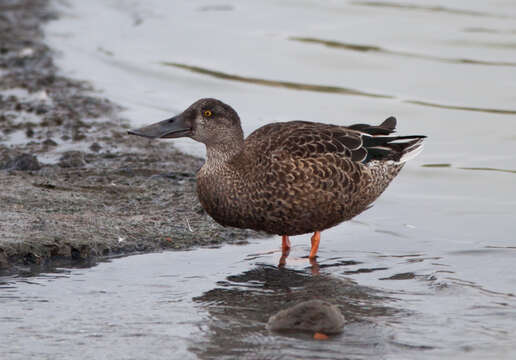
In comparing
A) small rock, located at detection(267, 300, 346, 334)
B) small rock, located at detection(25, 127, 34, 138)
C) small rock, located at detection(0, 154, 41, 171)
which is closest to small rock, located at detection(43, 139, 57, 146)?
small rock, located at detection(25, 127, 34, 138)

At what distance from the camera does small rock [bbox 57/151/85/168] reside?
930cm

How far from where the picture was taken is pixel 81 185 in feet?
28.4

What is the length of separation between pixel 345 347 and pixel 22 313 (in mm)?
2017

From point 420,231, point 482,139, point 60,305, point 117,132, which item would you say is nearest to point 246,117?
point 117,132

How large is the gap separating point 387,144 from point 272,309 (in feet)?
7.69

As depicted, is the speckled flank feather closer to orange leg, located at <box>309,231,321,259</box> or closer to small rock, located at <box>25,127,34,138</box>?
orange leg, located at <box>309,231,321,259</box>

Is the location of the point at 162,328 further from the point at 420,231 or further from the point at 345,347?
the point at 420,231

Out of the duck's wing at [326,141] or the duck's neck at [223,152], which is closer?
the duck's wing at [326,141]

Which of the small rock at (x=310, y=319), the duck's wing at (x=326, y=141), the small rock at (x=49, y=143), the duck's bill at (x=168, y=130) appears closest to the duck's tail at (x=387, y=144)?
the duck's wing at (x=326, y=141)

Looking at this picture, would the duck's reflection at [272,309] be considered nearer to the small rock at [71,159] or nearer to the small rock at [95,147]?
the small rock at [71,159]

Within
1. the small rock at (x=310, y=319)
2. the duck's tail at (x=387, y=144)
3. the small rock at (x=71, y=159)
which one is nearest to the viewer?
the small rock at (x=310, y=319)

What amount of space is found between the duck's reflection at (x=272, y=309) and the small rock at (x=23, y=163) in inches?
113

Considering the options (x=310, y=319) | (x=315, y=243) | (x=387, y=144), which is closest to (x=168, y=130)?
(x=315, y=243)

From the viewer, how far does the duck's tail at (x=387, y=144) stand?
7.86 metres
